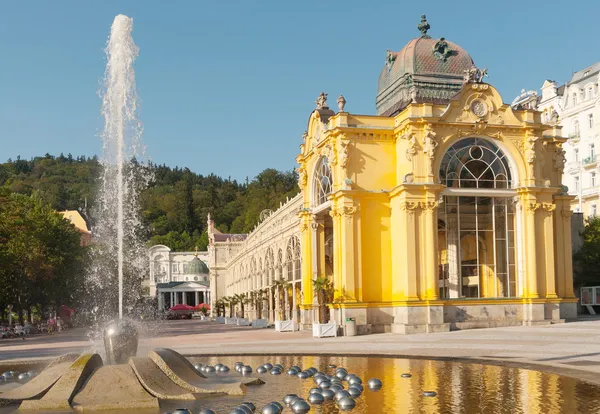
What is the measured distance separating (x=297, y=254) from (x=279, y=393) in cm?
3826

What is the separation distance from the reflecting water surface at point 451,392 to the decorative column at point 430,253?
1822 centimetres

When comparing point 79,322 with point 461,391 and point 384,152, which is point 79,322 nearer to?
point 384,152

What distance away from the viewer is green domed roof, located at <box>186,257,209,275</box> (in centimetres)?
15350

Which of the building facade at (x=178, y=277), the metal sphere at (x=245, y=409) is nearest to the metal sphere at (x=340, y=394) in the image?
the metal sphere at (x=245, y=409)

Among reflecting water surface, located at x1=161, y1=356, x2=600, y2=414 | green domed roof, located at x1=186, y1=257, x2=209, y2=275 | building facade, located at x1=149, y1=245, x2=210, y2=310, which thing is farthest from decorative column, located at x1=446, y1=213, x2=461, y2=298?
green domed roof, located at x1=186, y1=257, x2=209, y2=275

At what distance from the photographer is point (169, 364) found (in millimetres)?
15867

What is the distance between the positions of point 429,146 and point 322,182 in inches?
317

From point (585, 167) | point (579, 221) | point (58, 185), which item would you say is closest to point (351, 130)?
point (579, 221)

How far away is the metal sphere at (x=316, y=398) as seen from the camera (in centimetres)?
1432

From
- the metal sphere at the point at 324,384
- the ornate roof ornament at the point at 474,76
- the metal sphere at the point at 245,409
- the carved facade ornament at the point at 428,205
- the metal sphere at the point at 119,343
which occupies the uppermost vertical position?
the ornate roof ornament at the point at 474,76

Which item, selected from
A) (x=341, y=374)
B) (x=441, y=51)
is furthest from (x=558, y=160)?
(x=341, y=374)

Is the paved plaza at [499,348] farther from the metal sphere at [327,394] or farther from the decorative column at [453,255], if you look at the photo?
the metal sphere at [327,394]

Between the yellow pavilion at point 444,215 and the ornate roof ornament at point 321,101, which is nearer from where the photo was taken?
the yellow pavilion at point 444,215

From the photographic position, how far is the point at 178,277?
164875mm
